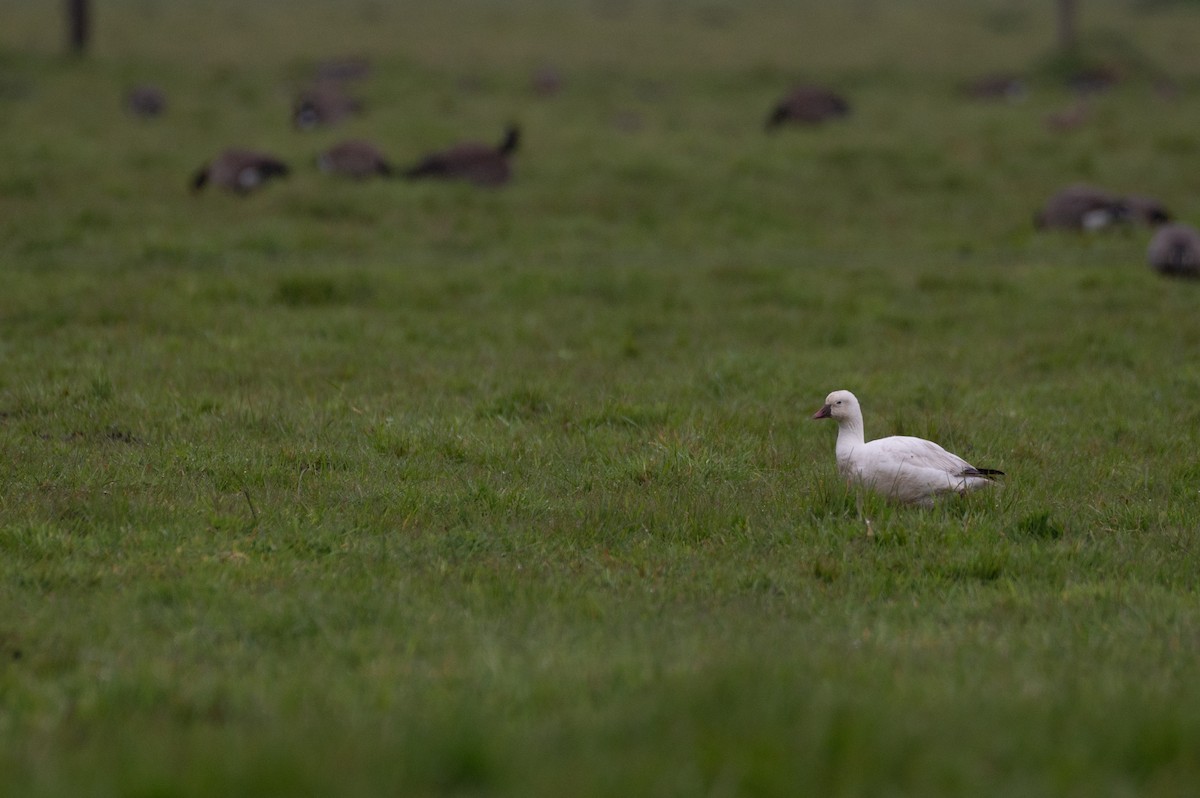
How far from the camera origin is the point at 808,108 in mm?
24094

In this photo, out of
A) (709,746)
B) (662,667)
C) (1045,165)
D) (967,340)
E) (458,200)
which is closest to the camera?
(709,746)

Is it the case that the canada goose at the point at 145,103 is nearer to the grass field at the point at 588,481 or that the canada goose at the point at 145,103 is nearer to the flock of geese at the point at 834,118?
the flock of geese at the point at 834,118

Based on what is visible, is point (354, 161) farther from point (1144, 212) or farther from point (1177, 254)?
point (1177, 254)

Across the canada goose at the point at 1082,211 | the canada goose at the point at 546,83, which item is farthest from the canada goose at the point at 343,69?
the canada goose at the point at 1082,211

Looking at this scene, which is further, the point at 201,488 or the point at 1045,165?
the point at 1045,165

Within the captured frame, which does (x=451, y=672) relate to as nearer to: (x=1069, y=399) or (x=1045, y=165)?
(x=1069, y=399)

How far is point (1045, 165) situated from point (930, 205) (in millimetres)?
3331

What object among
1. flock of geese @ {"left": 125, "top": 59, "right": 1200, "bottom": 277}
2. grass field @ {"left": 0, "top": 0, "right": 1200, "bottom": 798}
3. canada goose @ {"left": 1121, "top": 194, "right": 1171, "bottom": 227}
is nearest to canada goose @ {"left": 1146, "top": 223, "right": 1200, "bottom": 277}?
flock of geese @ {"left": 125, "top": 59, "right": 1200, "bottom": 277}

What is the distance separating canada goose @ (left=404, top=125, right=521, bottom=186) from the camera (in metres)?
17.9

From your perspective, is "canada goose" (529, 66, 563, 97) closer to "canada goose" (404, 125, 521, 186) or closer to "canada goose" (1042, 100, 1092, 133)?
"canada goose" (404, 125, 521, 186)

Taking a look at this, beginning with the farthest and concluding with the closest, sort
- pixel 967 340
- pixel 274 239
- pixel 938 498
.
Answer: pixel 274 239, pixel 967 340, pixel 938 498

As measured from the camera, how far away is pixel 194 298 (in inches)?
453

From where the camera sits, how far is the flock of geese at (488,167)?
13602 millimetres

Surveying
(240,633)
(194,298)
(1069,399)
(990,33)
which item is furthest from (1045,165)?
(990,33)
